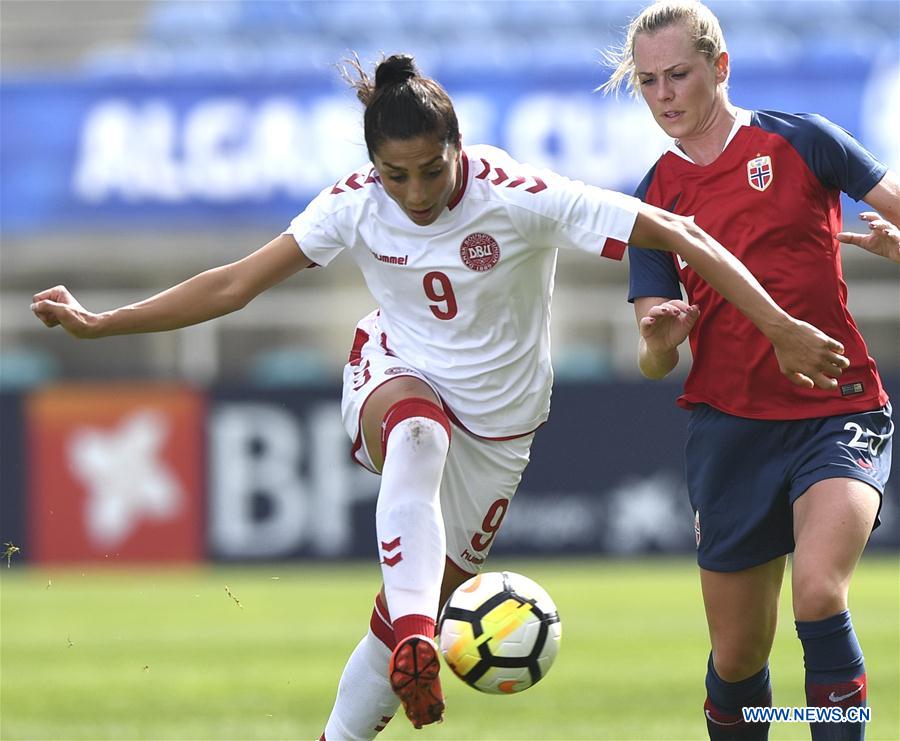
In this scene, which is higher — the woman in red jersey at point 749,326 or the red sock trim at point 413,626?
the woman in red jersey at point 749,326

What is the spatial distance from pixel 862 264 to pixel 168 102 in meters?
7.99

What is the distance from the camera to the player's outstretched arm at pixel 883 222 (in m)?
4.66

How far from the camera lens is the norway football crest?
15.9 ft

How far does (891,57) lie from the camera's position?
56.0ft

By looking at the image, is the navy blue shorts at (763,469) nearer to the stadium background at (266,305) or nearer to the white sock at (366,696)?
the white sock at (366,696)

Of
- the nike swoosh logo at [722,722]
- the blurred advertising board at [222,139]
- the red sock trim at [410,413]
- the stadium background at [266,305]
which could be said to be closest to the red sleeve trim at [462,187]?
the red sock trim at [410,413]

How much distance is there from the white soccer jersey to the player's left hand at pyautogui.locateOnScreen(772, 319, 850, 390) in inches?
21.5

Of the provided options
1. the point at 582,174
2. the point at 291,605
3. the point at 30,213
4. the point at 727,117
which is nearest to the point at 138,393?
the point at 291,605

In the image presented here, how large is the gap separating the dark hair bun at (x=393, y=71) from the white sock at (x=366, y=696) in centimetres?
181

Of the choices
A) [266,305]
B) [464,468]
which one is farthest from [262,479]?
[464,468]

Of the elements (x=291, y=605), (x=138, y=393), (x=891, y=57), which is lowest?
(x=291, y=605)

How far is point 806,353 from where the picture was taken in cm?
442

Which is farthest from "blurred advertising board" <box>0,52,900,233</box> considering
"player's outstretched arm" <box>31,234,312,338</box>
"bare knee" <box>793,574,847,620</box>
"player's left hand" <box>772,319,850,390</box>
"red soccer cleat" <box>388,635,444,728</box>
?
"red soccer cleat" <box>388,635,444,728</box>

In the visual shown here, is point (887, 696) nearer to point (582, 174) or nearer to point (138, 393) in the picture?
point (138, 393)
